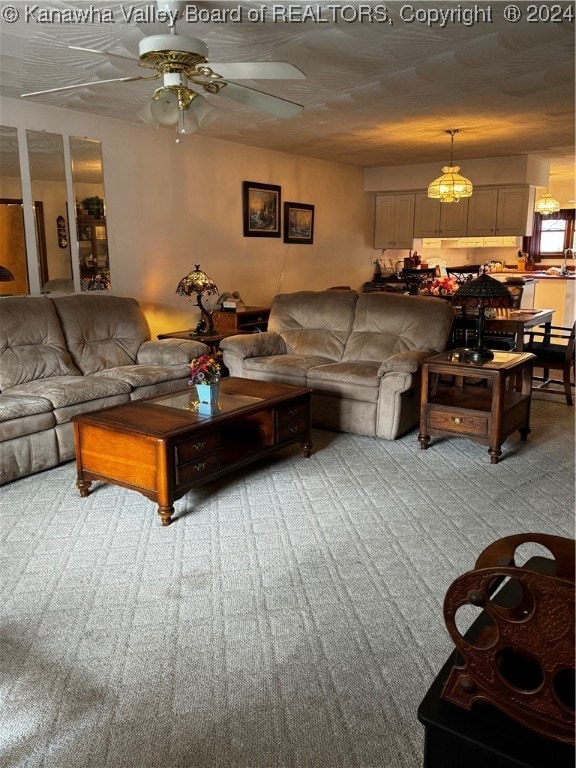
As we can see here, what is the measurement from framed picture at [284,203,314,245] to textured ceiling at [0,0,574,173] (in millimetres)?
1304

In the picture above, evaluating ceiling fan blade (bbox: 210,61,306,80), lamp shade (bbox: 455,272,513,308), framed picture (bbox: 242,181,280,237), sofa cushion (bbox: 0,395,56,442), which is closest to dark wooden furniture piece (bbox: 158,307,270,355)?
framed picture (bbox: 242,181,280,237)

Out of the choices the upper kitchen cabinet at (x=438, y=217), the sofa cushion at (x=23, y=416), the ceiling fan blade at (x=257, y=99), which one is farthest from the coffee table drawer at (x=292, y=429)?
the upper kitchen cabinet at (x=438, y=217)

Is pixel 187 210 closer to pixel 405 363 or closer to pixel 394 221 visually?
pixel 405 363

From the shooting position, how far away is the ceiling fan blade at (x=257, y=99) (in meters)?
2.97

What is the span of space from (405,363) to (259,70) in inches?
92.7

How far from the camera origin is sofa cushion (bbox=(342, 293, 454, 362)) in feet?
16.3

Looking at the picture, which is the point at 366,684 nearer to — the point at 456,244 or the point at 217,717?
the point at 217,717


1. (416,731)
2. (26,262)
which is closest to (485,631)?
(416,731)

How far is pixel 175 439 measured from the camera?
3.15 m

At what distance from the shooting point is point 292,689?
2.00 metres

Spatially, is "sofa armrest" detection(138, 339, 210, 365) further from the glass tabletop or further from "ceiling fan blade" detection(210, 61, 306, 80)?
"ceiling fan blade" detection(210, 61, 306, 80)

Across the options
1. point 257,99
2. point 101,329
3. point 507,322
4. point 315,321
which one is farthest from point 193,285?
point 507,322

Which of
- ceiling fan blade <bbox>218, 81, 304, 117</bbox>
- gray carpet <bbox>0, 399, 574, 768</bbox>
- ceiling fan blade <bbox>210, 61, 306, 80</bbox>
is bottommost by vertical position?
gray carpet <bbox>0, 399, 574, 768</bbox>

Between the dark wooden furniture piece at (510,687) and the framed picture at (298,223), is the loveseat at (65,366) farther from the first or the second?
the dark wooden furniture piece at (510,687)
